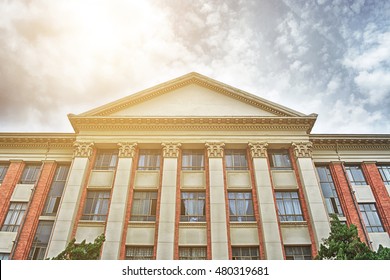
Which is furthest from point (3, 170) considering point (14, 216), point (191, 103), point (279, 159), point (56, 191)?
point (279, 159)

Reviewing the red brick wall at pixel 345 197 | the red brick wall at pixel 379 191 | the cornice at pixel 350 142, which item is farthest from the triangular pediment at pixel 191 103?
the red brick wall at pixel 379 191

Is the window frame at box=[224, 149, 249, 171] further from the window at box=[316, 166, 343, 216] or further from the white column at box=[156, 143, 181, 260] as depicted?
the window at box=[316, 166, 343, 216]

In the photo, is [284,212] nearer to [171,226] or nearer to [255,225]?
[255,225]

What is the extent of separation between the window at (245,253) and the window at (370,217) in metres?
8.31

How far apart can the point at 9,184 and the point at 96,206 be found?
7434mm

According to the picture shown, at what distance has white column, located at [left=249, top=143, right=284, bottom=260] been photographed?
1705 cm

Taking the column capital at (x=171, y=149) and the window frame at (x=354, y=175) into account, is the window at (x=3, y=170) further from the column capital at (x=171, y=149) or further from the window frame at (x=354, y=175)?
the window frame at (x=354, y=175)

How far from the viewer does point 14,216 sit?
19.8 meters

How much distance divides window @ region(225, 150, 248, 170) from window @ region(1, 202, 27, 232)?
15.1m

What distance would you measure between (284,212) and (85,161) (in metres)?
14.6

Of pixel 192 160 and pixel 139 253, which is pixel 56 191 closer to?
pixel 139 253

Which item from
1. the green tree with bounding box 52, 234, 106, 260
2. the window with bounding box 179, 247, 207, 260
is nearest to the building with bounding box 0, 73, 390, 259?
the window with bounding box 179, 247, 207, 260

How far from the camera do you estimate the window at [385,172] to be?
2162 cm

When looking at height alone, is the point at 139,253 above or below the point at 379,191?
below
